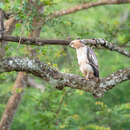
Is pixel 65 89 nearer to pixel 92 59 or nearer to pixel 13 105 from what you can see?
pixel 13 105

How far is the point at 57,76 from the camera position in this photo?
13.5 feet

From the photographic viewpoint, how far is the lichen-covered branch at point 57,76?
4023 millimetres

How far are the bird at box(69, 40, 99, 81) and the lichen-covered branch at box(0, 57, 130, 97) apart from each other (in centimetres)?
37

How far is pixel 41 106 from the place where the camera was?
7090 millimetres

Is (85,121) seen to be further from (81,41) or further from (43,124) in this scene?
(81,41)

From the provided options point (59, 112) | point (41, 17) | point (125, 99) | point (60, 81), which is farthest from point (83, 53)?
point (125, 99)

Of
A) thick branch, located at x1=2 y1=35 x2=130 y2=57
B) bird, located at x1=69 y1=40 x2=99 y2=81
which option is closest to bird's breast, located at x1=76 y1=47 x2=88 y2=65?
bird, located at x1=69 y1=40 x2=99 y2=81

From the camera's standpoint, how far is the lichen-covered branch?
13.2 ft

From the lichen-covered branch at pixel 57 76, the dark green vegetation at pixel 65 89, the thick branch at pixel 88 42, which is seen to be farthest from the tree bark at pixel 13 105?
the lichen-covered branch at pixel 57 76

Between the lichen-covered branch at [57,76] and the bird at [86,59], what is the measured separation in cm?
37

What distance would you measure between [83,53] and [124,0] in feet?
10.7

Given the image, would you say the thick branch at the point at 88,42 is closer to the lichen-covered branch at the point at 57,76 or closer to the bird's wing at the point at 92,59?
the bird's wing at the point at 92,59

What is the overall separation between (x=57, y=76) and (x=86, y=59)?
82 cm

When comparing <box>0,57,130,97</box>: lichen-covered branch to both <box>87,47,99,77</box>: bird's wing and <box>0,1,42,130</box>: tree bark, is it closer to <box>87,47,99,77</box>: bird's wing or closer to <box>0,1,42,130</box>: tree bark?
<box>87,47,99,77</box>: bird's wing
